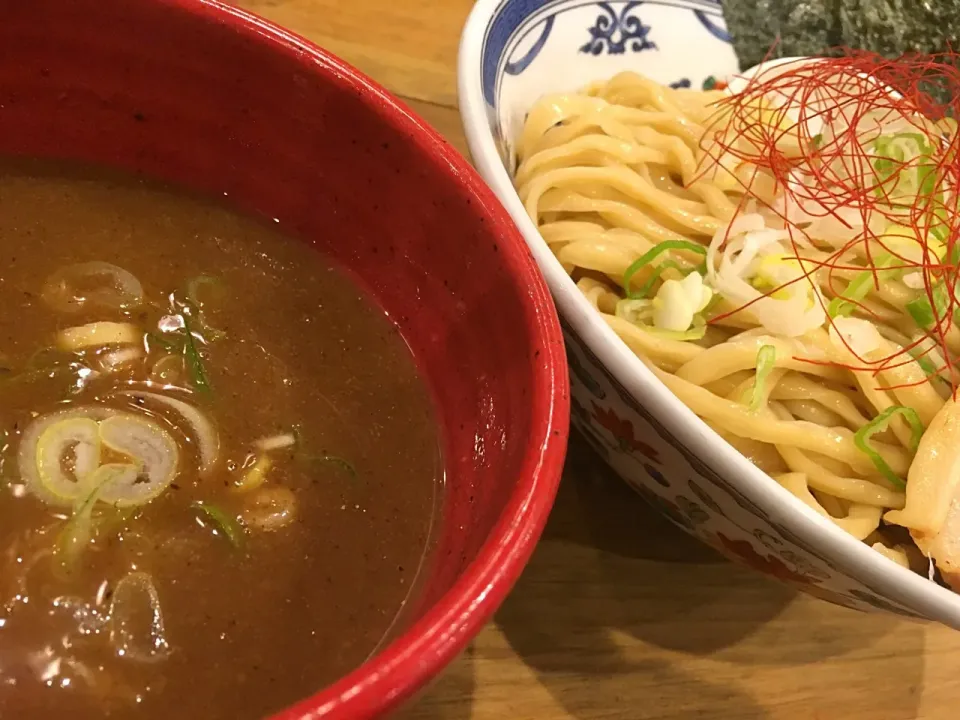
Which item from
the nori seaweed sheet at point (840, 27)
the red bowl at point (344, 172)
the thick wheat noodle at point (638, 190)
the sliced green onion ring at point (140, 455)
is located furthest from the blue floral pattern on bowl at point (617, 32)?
the sliced green onion ring at point (140, 455)

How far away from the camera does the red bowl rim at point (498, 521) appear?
0.60 metres

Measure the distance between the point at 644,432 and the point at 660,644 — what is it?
13.2 inches

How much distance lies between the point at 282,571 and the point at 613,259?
2.34 ft

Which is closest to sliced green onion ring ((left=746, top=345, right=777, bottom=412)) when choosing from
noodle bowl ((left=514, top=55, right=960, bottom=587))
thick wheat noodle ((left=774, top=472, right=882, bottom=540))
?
noodle bowl ((left=514, top=55, right=960, bottom=587))

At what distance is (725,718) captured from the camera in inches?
46.2

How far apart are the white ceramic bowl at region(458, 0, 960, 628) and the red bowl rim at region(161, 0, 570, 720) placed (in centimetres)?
21

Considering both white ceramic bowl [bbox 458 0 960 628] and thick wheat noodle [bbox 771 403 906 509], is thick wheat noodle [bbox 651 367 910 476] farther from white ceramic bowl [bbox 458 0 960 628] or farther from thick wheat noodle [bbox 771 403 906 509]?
white ceramic bowl [bbox 458 0 960 628]

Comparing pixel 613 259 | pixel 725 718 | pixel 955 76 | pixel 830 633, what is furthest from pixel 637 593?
pixel 955 76

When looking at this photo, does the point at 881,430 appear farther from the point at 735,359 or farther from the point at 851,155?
the point at 851,155

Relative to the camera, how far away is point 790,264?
4.47ft

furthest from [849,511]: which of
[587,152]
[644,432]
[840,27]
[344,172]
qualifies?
[840,27]

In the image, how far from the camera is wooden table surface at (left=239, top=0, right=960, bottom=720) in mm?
1144

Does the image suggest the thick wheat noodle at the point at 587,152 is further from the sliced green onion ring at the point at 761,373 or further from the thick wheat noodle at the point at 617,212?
the sliced green onion ring at the point at 761,373

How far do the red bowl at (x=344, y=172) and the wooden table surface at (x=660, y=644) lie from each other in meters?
0.32
